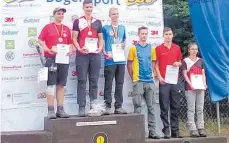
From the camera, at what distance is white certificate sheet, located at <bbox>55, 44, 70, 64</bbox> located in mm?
6720

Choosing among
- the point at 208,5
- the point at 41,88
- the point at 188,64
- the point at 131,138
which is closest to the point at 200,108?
the point at 188,64

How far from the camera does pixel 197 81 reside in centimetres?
A: 738

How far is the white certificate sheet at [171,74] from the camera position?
7.29 meters

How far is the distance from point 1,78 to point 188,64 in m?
2.78

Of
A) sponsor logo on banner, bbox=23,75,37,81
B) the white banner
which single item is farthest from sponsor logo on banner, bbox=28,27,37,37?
sponsor logo on banner, bbox=23,75,37,81

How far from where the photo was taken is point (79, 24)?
694 cm

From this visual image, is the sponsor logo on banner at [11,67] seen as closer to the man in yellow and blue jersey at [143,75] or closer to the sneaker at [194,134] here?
the man in yellow and blue jersey at [143,75]

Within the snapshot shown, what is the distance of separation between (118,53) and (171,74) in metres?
0.87

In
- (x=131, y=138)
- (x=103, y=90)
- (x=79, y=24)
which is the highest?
(x=79, y=24)

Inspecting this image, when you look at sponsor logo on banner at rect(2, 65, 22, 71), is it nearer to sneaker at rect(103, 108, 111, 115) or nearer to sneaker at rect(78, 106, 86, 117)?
sneaker at rect(78, 106, 86, 117)

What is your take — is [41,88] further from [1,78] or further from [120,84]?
[120,84]

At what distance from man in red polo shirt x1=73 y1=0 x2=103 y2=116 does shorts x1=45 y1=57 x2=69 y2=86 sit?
0.20 meters

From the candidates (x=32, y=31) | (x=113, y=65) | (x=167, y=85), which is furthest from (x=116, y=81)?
(x=32, y=31)

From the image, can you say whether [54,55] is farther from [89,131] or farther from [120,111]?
[120,111]
